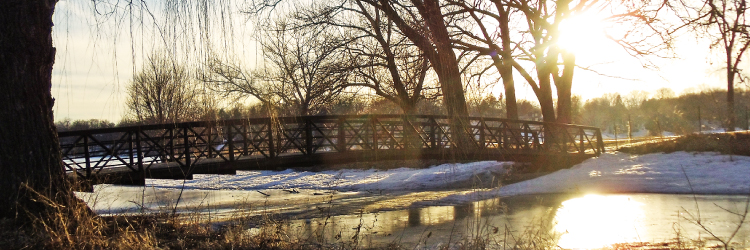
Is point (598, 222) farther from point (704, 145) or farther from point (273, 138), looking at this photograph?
point (704, 145)

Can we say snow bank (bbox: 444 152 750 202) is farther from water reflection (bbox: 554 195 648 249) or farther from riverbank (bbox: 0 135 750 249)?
water reflection (bbox: 554 195 648 249)

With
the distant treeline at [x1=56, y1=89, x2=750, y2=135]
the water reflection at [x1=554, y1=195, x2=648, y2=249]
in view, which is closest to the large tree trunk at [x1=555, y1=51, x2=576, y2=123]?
the distant treeline at [x1=56, y1=89, x2=750, y2=135]

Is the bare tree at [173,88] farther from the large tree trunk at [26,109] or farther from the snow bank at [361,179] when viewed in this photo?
the snow bank at [361,179]

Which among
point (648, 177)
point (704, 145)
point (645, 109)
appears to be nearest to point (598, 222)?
point (648, 177)

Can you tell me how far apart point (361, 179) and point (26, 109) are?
19.8 metres

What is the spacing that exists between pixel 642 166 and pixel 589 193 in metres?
4.01

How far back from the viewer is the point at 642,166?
17.5 metres

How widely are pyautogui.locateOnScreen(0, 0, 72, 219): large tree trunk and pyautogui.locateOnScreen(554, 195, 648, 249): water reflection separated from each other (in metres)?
6.03

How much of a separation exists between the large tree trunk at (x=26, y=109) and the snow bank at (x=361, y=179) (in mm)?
14974

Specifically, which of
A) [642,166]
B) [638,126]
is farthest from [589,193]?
[638,126]

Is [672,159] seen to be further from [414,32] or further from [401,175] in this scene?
[414,32]

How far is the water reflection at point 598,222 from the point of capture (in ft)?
24.6

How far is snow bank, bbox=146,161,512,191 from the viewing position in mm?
21094

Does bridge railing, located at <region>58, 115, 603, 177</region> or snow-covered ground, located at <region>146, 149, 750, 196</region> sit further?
snow-covered ground, located at <region>146, 149, 750, 196</region>
